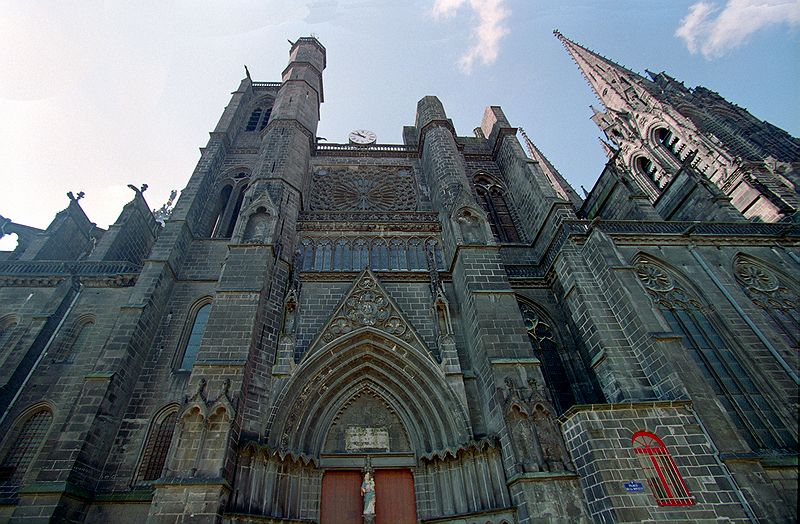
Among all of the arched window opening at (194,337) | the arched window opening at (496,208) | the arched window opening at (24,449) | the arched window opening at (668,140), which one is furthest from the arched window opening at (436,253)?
the arched window opening at (668,140)

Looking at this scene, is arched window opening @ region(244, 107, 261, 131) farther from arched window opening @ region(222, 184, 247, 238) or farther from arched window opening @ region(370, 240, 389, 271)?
arched window opening @ region(370, 240, 389, 271)

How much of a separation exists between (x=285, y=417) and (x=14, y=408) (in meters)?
6.92

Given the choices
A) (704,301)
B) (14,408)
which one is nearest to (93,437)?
(14,408)

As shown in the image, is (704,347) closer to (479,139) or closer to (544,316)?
(544,316)

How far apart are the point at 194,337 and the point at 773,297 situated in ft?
54.4

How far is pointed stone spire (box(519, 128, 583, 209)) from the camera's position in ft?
97.5

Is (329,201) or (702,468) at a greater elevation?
(329,201)

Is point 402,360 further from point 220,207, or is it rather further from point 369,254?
point 220,207

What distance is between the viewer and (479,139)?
20.9 m

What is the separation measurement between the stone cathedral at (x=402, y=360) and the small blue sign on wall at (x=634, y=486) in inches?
3.2

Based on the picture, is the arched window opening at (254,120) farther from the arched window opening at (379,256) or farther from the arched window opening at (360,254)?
the arched window opening at (379,256)

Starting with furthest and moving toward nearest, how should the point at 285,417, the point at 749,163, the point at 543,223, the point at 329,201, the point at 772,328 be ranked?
the point at 749,163 < the point at 329,201 < the point at 543,223 < the point at 772,328 < the point at 285,417

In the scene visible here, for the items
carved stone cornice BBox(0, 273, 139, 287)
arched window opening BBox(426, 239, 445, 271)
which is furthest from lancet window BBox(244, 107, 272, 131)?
arched window opening BBox(426, 239, 445, 271)

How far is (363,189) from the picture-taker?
1694 cm
